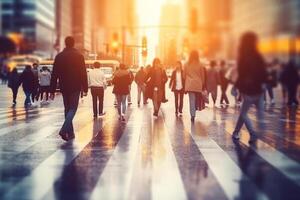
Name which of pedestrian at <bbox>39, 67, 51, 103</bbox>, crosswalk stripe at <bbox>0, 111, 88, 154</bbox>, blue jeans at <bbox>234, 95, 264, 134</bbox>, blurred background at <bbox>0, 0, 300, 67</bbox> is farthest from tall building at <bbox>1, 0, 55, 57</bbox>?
blue jeans at <bbox>234, 95, 264, 134</bbox>

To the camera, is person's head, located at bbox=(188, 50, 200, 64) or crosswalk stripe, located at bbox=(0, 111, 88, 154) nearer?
crosswalk stripe, located at bbox=(0, 111, 88, 154)

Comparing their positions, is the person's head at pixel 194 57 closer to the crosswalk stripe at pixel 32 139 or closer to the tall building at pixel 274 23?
the tall building at pixel 274 23

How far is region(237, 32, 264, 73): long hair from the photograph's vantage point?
983 centimetres

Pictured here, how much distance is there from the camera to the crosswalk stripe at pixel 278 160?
26.0 feet

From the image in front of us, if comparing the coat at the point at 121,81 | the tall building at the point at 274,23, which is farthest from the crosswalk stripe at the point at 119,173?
the coat at the point at 121,81

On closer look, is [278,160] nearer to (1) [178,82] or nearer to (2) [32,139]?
(2) [32,139]

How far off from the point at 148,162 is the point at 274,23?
4.27 m

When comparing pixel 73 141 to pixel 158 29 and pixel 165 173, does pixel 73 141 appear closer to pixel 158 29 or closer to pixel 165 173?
pixel 165 173

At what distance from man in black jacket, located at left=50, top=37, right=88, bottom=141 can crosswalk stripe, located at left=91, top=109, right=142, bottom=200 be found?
3.73 ft

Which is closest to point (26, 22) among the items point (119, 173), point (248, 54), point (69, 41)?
point (69, 41)

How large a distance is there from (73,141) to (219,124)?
16.6ft

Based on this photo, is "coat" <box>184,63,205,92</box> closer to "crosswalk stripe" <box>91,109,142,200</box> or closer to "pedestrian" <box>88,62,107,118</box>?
"pedestrian" <box>88,62,107,118</box>

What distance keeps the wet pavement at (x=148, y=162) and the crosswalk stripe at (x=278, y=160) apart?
0.05 ft

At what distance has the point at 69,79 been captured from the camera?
1170cm
